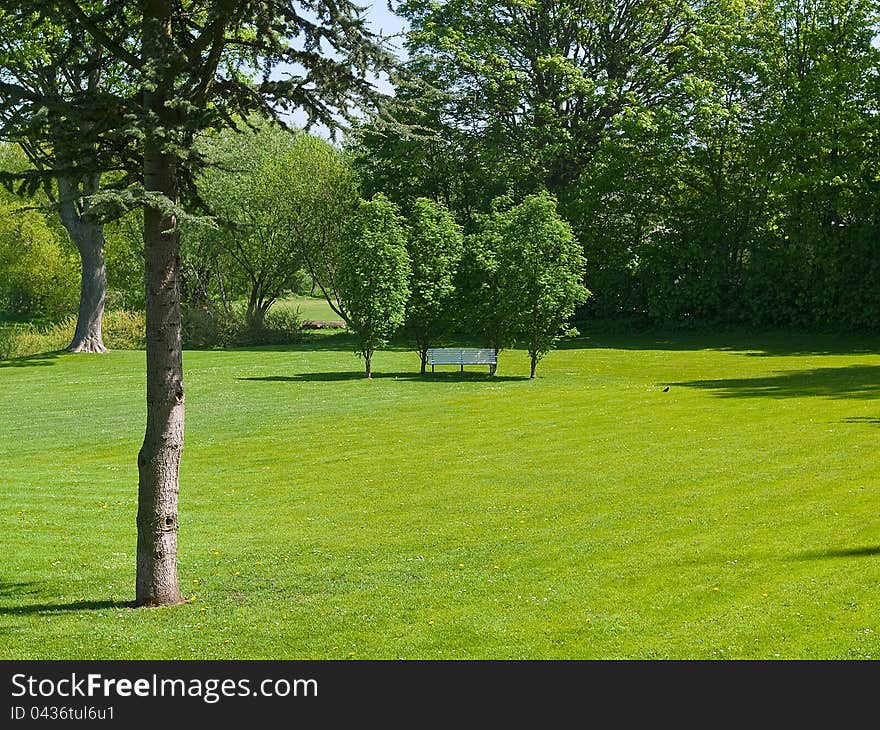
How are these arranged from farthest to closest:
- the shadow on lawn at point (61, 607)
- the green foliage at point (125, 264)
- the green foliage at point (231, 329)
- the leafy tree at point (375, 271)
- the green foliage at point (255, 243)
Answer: the green foliage at point (125, 264) → the green foliage at point (255, 243) → the green foliage at point (231, 329) → the leafy tree at point (375, 271) → the shadow on lawn at point (61, 607)

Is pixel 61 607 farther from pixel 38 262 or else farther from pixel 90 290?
pixel 38 262

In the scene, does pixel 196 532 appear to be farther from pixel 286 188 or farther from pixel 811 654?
pixel 286 188

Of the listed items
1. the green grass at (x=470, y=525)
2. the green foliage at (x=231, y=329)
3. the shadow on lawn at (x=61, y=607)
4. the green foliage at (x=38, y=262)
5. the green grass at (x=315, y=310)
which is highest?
the green foliage at (x=38, y=262)

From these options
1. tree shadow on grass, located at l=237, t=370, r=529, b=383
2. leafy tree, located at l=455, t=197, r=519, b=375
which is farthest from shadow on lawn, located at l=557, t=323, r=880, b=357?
tree shadow on grass, located at l=237, t=370, r=529, b=383

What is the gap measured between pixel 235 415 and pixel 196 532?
11462 millimetres

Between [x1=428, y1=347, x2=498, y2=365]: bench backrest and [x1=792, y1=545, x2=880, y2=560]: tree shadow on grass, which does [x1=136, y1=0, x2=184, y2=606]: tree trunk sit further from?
[x1=428, y1=347, x2=498, y2=365]: bench backrest

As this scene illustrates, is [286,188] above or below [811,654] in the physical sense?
above

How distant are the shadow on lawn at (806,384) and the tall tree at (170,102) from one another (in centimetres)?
1724

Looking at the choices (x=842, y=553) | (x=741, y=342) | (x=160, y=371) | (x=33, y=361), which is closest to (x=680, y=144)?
(x=741, y=342)

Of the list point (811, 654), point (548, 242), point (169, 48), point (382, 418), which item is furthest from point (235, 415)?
point (811, 654)

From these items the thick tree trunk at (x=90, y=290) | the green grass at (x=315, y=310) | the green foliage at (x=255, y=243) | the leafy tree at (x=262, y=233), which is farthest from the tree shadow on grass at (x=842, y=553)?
the green grass at (x=315, y=310)

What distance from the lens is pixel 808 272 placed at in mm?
42688

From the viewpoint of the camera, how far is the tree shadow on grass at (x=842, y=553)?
32.7ft

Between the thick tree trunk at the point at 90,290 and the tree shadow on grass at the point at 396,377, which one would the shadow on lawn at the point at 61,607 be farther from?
the thick tree trunk at the point at 90,290
